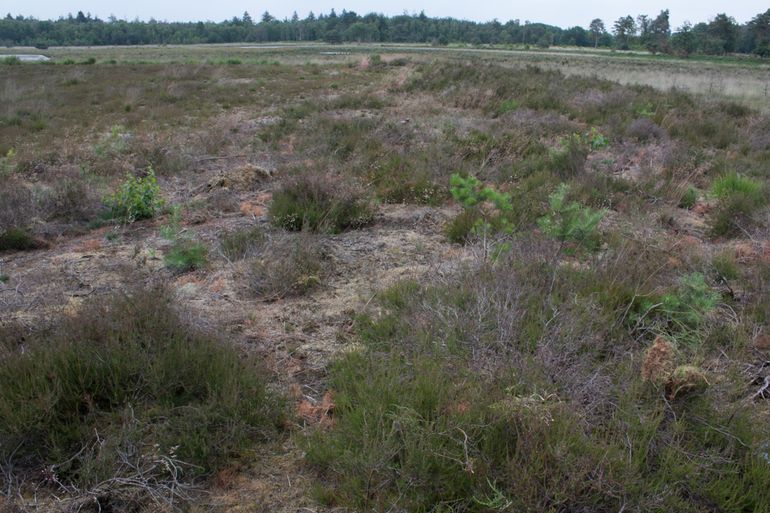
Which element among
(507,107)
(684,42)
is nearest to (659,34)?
(684,42)

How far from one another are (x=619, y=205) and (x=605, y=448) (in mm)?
4882

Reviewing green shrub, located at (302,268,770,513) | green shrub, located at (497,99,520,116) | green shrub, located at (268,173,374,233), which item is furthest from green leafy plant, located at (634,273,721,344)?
green shrub, located at (497,99,520,116)

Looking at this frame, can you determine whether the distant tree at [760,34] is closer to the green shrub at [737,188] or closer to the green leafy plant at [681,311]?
the green shrub at [737,188]

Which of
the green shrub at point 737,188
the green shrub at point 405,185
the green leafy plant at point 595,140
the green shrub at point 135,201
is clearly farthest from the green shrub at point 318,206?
the green shrub at point 737,188

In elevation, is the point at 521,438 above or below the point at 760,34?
below

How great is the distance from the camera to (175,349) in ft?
8.95

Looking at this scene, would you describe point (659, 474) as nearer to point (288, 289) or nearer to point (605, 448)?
point (605, 448)

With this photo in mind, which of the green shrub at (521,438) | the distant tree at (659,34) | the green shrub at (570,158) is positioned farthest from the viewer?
the distant tree at (659,34)

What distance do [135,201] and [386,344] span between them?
4.14 meters

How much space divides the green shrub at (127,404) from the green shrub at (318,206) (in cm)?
257

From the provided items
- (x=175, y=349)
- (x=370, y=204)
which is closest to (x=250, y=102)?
(x=370, y=204)

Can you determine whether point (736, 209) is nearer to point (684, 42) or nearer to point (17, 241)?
point (17, 241)

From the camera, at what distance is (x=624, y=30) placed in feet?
259

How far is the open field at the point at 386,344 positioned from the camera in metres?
2.17
